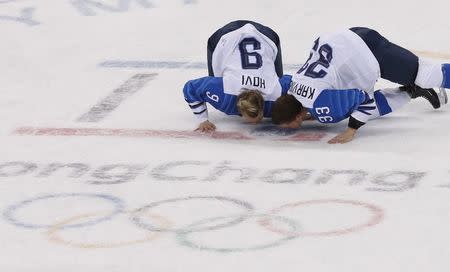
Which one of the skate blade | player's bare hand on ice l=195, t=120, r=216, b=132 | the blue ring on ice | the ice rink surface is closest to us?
the ice rink surface

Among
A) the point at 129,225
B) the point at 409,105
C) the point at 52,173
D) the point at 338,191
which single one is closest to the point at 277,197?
the point at 338,191

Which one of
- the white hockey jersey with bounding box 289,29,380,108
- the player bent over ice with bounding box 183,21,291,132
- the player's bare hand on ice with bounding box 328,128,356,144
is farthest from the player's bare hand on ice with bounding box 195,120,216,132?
the player's bare hand on ice with bounding box 328,128,356,144

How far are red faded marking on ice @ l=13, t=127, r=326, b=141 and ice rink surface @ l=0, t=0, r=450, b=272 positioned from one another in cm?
1

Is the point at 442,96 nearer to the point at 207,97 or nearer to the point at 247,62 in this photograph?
the point at 247,62

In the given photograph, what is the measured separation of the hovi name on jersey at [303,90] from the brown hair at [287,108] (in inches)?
1.6

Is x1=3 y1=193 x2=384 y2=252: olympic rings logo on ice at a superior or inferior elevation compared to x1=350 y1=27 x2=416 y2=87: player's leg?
inferior

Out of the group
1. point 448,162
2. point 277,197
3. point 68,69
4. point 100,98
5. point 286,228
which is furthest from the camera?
point 68,69

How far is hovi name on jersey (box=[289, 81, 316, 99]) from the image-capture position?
6.26 meters

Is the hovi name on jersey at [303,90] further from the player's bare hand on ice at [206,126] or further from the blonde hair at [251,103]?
the player's bare hand on ice at [206,126]

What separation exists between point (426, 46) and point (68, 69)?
2.42 m

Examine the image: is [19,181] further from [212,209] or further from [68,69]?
[68,69]

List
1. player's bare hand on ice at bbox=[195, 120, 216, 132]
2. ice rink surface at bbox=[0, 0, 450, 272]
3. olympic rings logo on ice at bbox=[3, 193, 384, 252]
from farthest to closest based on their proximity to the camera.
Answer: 1. player's bare hand on ice at bbox=[195, 120, 216, 132]
2. olympic rings logo on ice at bbox=[3, 193, 384, 252]
3. ice rink surface at bbox=[0, 0, 450, 272]

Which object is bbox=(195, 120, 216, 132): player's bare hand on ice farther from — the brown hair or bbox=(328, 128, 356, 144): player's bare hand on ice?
bbox=(328, 128, 356, 144): player's bare hand on ice

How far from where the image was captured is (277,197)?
5.39 m
